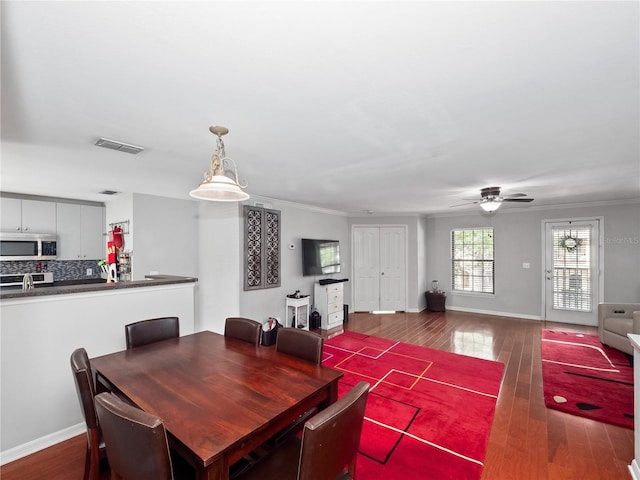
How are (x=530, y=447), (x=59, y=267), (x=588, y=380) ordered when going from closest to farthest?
(x=530, y=447) → (x=588, y=380) → (x=59, y=267)

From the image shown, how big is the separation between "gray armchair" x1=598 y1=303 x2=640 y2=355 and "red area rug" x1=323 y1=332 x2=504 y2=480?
1782 millimetres

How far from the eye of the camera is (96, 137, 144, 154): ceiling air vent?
88.5 inches

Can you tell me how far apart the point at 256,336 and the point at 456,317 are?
5.37 metres

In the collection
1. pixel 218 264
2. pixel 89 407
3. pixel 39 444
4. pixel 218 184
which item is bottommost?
pixel 39 444

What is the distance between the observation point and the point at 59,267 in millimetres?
4941

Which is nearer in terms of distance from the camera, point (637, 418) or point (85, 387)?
point (85, 387)

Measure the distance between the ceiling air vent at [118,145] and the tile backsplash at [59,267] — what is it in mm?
3833

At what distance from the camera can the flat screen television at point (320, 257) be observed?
223 inches

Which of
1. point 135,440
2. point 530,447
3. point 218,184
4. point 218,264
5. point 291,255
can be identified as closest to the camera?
point 135,440

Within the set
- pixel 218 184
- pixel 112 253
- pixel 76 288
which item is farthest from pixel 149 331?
pixel 112 253

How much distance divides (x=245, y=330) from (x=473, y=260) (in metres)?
6.07

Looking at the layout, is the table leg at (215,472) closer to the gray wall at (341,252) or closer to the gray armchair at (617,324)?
the gray wall at (341,252)

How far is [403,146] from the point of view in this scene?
2.42m

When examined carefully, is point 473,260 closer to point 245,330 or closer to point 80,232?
point 245,330
